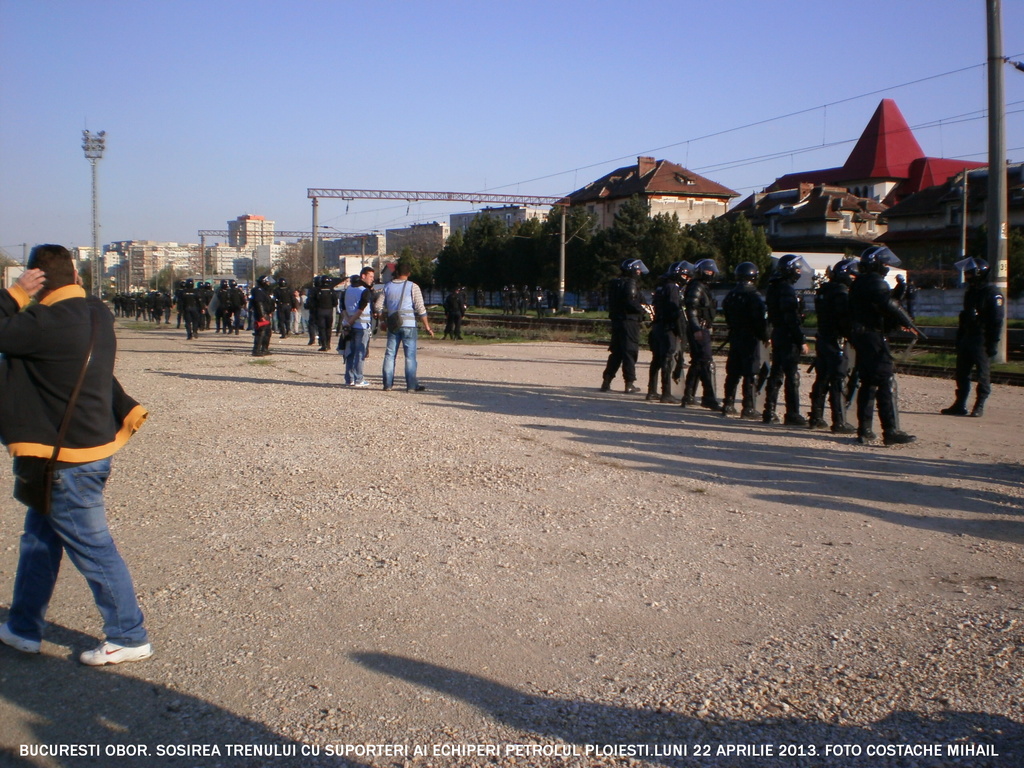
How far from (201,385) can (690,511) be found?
9.47 m

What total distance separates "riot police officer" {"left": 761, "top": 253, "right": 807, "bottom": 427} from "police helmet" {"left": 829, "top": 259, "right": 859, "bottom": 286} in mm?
440

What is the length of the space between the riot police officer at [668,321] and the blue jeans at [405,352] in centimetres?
329

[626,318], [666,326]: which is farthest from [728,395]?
[626,318]

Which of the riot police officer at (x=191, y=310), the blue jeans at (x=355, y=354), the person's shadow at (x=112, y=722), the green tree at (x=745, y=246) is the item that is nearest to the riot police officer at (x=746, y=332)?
the blue jeans at (x=355, y=354)

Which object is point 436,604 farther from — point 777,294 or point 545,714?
point 777,294

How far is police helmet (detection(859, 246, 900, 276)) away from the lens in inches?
357

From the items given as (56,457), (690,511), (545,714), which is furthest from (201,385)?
(545,714)

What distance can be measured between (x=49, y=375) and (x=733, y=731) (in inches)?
116

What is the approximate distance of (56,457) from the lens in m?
3.60

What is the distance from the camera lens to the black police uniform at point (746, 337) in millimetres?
10656

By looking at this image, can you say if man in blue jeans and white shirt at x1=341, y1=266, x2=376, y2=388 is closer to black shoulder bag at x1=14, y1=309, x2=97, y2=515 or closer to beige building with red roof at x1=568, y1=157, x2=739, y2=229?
black shoulder bag at x1=14, y1=309, x2=97, y2=515

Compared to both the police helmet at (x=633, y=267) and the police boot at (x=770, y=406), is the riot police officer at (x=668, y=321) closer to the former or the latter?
the police helmet at (x=633, y=267)

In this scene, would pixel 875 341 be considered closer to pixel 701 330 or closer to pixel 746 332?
pixel 746 332

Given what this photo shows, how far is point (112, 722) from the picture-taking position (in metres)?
3.35
